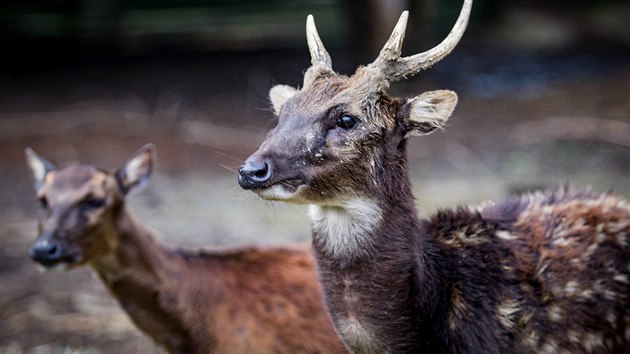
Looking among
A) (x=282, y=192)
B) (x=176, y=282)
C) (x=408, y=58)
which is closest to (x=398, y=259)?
(x=282, y=192)

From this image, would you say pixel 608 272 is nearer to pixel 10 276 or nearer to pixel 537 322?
pixel 537 322

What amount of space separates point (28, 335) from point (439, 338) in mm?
3643

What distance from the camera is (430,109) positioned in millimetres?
4367

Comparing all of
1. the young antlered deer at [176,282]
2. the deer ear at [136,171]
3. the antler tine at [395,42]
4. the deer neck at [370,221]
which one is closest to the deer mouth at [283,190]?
the deer neck at [370,221]

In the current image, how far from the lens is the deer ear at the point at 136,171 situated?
6066mm

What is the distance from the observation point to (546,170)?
378 inches

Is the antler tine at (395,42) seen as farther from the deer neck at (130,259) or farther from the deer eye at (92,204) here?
the deer eye at (92,204)

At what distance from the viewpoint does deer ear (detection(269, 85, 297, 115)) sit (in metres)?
4.86

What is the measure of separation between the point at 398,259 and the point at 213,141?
7.16 metres

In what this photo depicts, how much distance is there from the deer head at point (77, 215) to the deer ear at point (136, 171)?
0.01 m

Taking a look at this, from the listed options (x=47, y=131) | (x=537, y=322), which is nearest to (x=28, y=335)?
(x=537, y=322)

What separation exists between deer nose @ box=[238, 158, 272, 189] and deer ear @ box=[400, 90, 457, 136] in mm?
751

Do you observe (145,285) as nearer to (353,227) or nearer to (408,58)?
(353,227)

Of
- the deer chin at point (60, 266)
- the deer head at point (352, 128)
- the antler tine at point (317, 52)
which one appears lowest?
the deer chin at point (60, 266)
